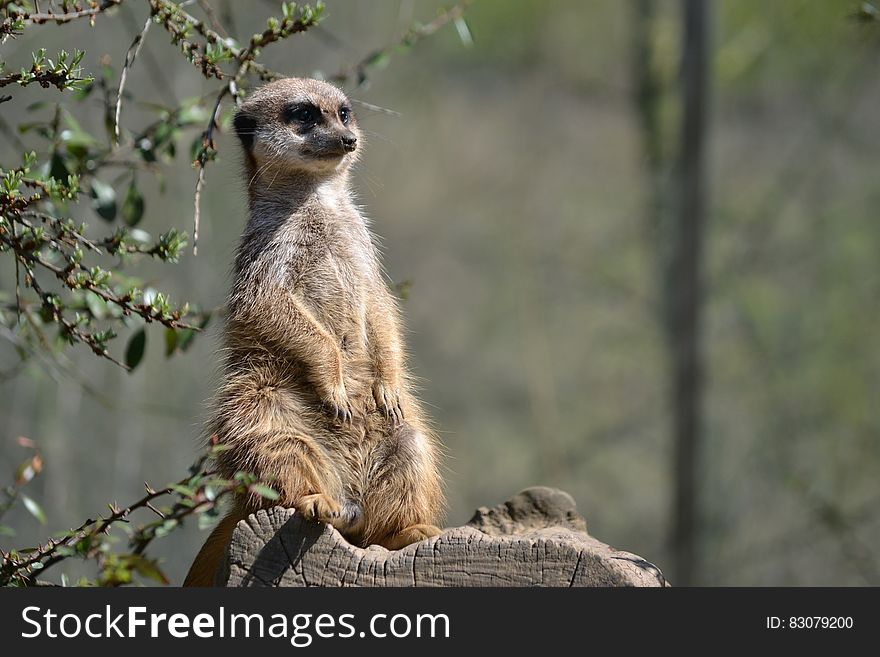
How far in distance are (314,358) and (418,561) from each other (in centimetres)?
56

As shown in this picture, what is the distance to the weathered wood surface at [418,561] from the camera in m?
1.83

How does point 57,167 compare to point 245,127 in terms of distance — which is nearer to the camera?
point 57,167

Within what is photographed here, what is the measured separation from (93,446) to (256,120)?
292cm

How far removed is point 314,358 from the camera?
2.26 metres

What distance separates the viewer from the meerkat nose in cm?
249

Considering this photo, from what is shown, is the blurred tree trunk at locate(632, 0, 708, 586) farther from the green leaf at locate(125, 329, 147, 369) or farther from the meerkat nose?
the green leaf at locate(125, 329, 147, 369)

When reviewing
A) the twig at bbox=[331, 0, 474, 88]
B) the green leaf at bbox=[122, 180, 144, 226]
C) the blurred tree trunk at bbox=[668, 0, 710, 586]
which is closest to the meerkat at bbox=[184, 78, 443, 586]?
the twig at bbox=[331, 0, 474, 88]

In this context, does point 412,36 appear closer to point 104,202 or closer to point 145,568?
point 104,202

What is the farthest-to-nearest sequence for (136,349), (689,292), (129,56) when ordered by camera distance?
1. (689,292)
2. (136,349)
3. (129,56)

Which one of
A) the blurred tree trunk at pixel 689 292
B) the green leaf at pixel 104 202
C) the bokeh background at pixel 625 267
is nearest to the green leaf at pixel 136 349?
the green leaf at pixel 104 202

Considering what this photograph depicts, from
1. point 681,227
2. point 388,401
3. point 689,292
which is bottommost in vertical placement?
point 388,401

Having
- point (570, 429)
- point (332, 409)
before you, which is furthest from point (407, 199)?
point (332, 409)

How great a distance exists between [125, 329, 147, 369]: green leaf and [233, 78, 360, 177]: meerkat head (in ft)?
1.70

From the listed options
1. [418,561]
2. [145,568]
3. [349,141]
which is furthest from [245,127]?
[145,568]
